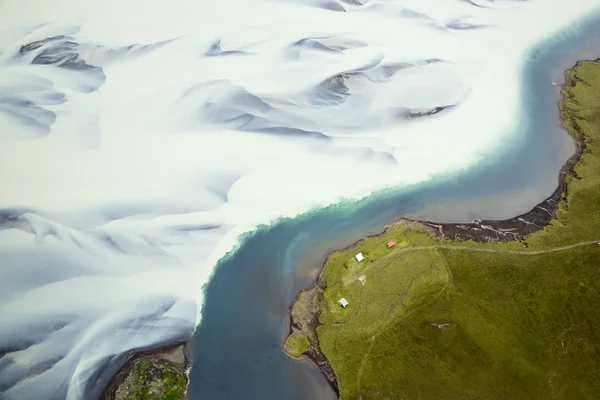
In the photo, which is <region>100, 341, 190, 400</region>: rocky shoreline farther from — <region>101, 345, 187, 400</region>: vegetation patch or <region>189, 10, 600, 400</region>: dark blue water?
<region>189, 10, 600, 400</region>: dark blue water

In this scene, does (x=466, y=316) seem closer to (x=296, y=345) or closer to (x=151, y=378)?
(x=296, y=345)

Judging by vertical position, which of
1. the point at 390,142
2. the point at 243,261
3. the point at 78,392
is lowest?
the point at 78,392

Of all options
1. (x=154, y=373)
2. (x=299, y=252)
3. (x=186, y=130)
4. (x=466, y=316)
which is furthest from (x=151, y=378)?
(x=186, y=130)

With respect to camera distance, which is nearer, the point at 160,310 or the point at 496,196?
the point at 160,310

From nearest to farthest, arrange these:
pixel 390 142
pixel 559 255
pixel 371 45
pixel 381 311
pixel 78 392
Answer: pixel 78 392, pixel 381 311, pixel 559 255, pixel 390 142, pixel 371 45

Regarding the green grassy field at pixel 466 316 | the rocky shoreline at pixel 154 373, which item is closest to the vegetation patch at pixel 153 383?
the rocky shoreline at pixel 154 373

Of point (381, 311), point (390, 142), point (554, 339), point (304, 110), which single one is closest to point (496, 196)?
point (390, 142)

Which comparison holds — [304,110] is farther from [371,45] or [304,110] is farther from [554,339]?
[554,339]
